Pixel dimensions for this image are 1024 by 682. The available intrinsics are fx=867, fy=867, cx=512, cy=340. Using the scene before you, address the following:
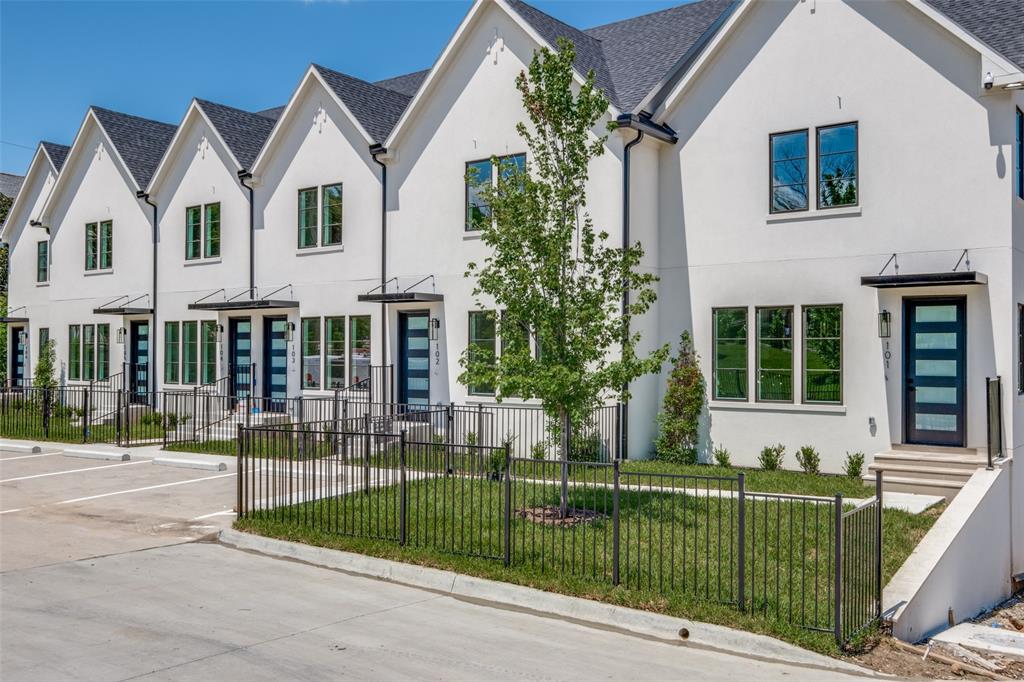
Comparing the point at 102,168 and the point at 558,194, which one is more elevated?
the point at 102,168

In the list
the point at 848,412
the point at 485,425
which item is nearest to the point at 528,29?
the point at 485,425

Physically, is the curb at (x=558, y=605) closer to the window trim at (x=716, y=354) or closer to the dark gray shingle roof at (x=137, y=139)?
the window trim at (x=716, y=354)

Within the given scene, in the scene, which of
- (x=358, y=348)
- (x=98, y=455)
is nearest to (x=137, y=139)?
(x=358, y=348)

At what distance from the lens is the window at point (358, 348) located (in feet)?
71.6

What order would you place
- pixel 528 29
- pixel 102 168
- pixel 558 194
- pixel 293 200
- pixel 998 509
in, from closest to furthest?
pixel 558 194 < pixel 998 509 < pixel 528 29 < pixel 293 200 < pixel 102 168

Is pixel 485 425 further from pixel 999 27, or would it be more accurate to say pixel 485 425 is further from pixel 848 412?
pixel 999 27

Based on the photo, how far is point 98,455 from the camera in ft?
62.3

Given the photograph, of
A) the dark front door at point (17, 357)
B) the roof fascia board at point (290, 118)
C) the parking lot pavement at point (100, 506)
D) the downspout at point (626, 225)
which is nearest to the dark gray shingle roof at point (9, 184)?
the dark front door at point (17, 357)

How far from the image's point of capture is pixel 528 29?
18469 mm

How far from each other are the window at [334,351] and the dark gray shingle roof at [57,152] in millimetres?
14847

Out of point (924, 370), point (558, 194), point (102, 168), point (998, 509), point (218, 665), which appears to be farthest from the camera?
point (102, 168)

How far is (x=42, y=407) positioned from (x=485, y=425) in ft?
42.3

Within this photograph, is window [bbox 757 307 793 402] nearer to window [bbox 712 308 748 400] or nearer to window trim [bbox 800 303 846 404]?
window trim [bbox 800 303 846 404]

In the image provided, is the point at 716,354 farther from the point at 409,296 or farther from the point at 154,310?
the point at 154,310
